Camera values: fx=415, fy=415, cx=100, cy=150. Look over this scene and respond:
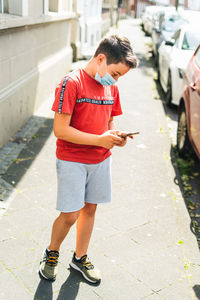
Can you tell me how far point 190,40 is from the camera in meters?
9.46

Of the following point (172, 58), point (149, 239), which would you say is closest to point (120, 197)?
point (149, 239)

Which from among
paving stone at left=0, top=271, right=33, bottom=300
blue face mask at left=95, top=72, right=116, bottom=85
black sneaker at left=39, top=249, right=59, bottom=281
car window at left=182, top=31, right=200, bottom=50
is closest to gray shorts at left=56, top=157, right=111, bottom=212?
black sneaker at left=39, top=249, right=59, bottom=281

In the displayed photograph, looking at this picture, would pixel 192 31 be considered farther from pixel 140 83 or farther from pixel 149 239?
pixel 149 239

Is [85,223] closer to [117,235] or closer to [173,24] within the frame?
[117,235]

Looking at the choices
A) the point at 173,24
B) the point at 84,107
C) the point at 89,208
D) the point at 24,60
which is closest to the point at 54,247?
the point at 89,208

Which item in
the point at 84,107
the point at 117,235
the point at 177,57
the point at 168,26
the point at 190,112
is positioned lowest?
the point at 117,235

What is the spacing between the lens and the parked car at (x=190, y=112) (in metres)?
5.31

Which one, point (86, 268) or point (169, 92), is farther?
point (169, 92)

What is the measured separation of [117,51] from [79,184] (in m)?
0.95

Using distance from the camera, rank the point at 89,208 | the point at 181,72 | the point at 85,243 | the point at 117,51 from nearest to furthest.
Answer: the point at 117,51, the point at 89,208, the point at 85,243, the point at 181,72

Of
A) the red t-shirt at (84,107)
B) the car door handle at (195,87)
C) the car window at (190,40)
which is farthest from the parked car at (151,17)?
the red t-shirt at (84,107)

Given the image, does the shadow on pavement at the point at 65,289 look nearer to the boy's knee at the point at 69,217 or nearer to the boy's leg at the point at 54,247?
the boy's leg at the point at 54,247

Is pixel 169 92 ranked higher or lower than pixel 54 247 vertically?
lower

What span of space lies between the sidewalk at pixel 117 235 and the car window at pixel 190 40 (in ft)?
12.0
